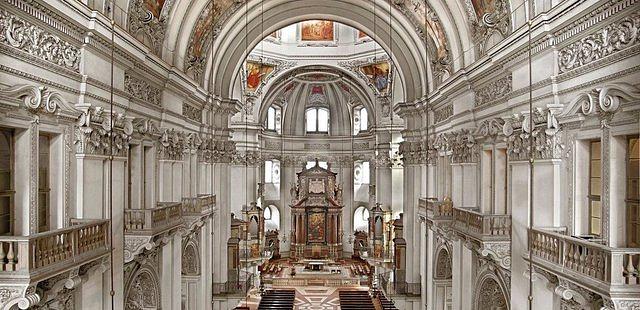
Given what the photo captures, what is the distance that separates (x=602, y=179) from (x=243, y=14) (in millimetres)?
14667

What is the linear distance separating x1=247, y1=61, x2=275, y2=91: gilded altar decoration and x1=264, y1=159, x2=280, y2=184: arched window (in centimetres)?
866

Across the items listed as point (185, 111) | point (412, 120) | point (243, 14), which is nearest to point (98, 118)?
point (185, 111)

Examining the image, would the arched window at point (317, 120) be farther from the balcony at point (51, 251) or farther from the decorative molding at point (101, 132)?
the balcony at point (51, 251)

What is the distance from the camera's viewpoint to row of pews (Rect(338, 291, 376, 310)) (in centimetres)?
2536

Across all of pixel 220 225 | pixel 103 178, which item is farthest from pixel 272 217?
pixel 103 178

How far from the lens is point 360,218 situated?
4131 centimetres

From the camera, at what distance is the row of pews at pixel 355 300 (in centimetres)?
2536

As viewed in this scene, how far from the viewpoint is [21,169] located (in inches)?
316

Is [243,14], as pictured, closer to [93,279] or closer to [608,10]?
[93,279]

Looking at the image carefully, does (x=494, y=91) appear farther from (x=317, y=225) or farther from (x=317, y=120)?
(x=317, y=120)

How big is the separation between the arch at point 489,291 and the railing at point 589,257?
3.65 metres

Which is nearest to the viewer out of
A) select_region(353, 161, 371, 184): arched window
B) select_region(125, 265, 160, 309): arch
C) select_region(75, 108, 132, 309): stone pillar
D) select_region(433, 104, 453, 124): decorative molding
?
select_region(75, 108, 132, 309): stone pillar

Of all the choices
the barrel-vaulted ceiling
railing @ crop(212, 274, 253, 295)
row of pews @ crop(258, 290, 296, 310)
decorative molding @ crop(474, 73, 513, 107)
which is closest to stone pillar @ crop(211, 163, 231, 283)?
railing @ crop(212, 274, 253, 295)

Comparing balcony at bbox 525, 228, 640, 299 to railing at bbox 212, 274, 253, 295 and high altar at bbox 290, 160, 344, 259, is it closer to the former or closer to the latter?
railing at bbox 212, 274, 253, 295
